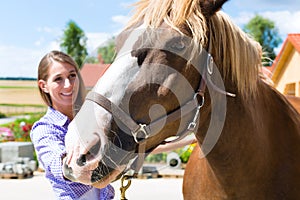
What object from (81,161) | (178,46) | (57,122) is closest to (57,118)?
(57,122)

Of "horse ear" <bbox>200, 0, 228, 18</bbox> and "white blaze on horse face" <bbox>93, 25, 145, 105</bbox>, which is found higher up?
"horse ear" <bbox>200, 0, 228, 18</bbox>

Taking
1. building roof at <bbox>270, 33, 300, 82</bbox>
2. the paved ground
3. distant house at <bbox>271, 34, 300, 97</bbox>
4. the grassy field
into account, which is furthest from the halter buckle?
the grassy field

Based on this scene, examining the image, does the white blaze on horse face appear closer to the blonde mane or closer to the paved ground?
the blonde mane

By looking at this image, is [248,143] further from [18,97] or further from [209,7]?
[18,97]

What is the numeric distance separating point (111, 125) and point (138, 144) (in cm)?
17

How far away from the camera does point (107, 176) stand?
171cm

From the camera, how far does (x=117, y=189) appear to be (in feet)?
25.4

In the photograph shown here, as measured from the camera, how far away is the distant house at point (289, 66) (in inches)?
549

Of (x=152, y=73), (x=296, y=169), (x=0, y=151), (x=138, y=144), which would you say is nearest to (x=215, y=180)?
(x=296, y=169)

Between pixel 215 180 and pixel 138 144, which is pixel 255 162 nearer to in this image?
pixel 215 180

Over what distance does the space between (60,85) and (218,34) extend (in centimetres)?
100

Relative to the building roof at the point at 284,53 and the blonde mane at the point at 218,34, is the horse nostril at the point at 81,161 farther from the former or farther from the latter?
the building roof at the point at 284,53

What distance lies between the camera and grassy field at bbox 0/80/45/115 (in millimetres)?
50612

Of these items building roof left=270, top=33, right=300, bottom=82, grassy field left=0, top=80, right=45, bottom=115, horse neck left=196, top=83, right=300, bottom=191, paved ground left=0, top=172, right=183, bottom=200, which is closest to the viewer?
horse neck left=196, top=83, right=300, bottom=191
